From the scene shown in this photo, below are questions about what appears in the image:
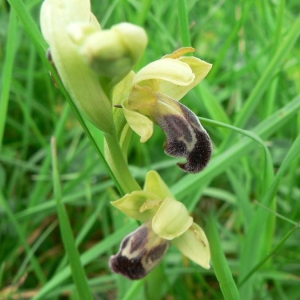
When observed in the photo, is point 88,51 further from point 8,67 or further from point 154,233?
point 8,67

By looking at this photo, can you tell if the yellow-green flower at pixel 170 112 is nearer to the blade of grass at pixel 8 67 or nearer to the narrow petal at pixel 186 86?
the narrow petal at pixel 186 86

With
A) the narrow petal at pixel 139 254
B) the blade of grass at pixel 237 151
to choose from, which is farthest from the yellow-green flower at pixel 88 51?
the blade of grass at pixel 237 151

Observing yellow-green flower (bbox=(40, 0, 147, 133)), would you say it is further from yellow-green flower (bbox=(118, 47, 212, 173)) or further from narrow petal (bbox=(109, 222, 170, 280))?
narrow petal (bbox=(109, 222, 170, 280))

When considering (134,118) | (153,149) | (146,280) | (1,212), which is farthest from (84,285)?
(153,149)

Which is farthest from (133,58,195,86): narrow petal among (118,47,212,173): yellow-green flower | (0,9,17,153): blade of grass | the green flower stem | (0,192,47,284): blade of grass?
(0,192,47,284): blade of grass

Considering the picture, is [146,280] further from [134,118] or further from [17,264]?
[17,264]

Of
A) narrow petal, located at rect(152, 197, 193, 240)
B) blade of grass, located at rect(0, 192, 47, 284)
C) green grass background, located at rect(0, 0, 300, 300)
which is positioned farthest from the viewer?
blade of grass, located at rect(0, 192, 47, 284)

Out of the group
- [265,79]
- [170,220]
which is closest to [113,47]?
[170,220]
